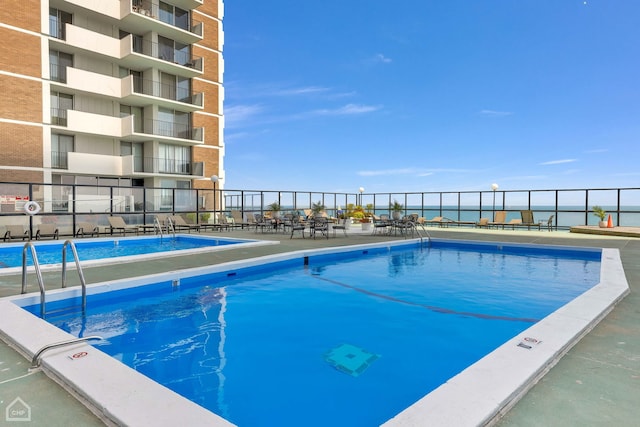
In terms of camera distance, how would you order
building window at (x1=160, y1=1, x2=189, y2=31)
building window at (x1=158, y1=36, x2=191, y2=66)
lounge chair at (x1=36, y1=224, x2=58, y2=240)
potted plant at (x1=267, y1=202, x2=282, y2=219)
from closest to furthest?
lounge chair at (x1=36, y1=224, x2=58, y2=240), potted plant at (x1=267, y1=202, x2=282, y2=219), building window at (x1=160, y1=1, x2=189, y2=31), building window at (x1=158, y1=36, x2=191, y2=66)

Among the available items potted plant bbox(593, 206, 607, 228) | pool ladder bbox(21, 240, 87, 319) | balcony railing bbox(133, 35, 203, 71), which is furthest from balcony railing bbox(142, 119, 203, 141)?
potted plant bbox(593, 206, 607, 228)

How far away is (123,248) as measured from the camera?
10344 mm

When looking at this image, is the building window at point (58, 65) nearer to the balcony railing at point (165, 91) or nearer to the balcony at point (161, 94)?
the balcony at point (161, 94)

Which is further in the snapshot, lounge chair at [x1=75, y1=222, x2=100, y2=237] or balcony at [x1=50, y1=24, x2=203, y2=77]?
balcony at [x1=50, y1=24, x2=203, y2=77]

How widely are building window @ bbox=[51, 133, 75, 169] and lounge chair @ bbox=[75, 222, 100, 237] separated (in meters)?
8.41

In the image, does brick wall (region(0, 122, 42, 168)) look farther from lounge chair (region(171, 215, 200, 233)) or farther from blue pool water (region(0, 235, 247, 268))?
blue pool water (region(0, 235, 247, 268))

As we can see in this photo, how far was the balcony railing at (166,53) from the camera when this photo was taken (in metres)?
21.7

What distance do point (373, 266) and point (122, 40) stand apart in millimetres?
20054

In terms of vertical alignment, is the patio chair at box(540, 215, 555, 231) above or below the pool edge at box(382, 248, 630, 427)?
above

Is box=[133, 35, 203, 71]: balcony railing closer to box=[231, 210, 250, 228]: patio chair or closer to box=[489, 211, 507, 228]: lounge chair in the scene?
box=[231, 210, 250, 228]: patio chair

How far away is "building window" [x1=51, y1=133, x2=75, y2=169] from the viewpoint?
61.1 feet

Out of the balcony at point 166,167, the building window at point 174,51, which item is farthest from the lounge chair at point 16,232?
the building window at point 174,51

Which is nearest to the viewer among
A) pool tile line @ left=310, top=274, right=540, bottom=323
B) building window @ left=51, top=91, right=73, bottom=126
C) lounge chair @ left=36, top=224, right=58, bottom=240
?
pool tile line @ left=310, top=274, right=540, bottom=323

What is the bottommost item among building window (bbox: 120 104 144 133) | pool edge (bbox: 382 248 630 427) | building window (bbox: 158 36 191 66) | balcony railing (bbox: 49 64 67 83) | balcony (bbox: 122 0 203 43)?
pool edge (bbox: 382 248 630 427)
